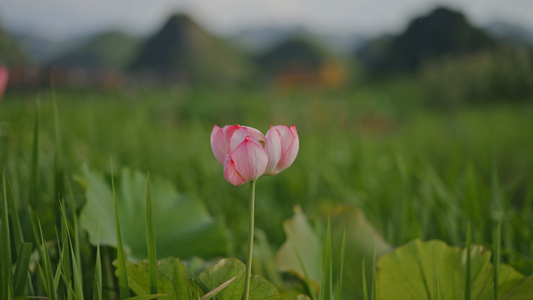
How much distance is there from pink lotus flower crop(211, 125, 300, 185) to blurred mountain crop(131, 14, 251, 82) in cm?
311

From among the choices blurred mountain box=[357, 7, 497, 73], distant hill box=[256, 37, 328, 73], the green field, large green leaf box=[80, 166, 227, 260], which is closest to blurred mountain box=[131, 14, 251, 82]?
distant hill box=[256, 37, 328, 73]

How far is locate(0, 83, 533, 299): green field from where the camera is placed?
A: 349 millimetres

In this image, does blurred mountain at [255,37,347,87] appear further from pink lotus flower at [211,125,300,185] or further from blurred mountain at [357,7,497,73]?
pink lotus flower at [211,125,300,185]

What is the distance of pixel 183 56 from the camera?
12.2 feet

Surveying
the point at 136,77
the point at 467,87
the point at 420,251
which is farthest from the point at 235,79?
the point at 420,251

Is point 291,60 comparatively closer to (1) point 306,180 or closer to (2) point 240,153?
(1) point 306,180

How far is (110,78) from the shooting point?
3.03m

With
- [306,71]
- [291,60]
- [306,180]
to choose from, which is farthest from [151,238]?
[291,60]

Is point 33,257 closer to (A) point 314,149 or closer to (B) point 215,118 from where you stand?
(A) point 314,149

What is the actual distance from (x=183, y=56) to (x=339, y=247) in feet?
11.8

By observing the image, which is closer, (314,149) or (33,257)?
(33,257)

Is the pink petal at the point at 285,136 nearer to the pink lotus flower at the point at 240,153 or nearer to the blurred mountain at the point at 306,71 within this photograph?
the pink lotus flower at the point at 240,153

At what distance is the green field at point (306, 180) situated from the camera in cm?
35

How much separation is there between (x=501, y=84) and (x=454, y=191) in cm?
115
